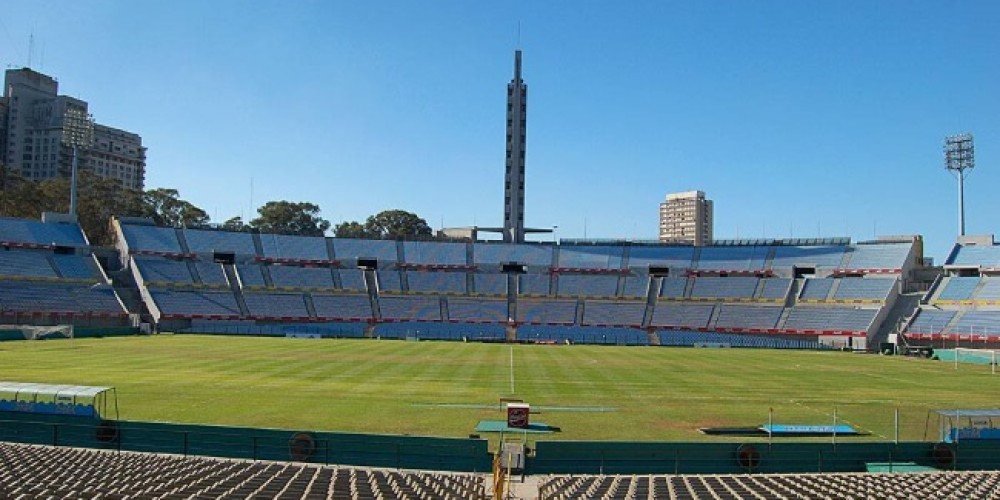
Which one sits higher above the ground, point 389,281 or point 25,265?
point 25,265

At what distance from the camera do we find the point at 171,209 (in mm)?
145750

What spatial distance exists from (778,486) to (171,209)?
147m

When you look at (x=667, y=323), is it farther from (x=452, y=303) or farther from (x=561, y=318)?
(x=452, y=303)

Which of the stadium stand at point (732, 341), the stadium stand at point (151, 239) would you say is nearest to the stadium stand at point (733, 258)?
the stadium stand at point (732, 341)

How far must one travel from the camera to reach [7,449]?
19.5 meters

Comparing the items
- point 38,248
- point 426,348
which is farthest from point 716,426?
point 38,248

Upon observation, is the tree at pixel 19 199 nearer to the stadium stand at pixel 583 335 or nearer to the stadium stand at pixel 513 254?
the stadium stand at pixel 513 254

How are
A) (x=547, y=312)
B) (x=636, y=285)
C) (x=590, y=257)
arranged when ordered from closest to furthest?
(x=547, y=312)
(x=636, y=285)
(x=590, y=257)

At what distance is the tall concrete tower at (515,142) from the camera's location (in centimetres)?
10556

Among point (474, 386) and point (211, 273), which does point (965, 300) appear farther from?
point (211, 273)

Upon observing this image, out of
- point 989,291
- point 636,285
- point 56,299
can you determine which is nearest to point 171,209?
point 56,299

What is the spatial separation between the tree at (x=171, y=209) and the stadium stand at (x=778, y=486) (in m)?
139

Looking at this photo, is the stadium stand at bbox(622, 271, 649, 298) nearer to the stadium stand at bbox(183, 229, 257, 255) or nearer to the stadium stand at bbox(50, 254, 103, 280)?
the stadium stand at bbox(183, 229, 257, 255)

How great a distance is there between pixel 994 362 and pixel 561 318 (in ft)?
147
